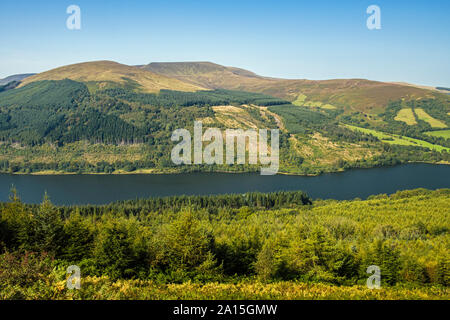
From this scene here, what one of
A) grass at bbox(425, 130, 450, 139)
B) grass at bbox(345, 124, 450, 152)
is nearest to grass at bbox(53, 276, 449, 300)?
grass at bbox(345, 124, 450, 152)

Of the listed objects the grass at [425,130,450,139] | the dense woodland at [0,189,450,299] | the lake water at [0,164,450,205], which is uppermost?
the grass at [425,130,450,139]

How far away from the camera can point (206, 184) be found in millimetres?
111688

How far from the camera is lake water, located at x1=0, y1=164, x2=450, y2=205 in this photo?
9806 cm

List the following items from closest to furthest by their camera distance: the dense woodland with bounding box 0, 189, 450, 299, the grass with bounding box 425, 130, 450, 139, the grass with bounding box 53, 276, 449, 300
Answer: the grass with bounding box 53, 276, 449, 300, the dense woodland with bounding box 0, 189, 450, 299, the grass with bounding box 425, 130, 450, 139

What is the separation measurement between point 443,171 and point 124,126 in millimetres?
149919

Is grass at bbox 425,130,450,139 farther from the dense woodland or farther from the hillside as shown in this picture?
the dense woodland

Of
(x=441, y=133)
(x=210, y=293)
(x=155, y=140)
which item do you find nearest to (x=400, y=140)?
(x=441, y=133)

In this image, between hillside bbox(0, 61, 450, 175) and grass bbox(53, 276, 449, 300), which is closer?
grass bbox(53, 276, 449, 300)

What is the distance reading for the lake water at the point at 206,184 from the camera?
3861 inches

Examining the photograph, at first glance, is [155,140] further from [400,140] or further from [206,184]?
[400,140]

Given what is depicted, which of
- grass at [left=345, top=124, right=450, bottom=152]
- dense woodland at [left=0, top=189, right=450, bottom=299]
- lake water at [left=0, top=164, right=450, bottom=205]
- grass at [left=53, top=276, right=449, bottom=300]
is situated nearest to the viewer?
grass at [left=53, top=276, right=449, bottom=300]
